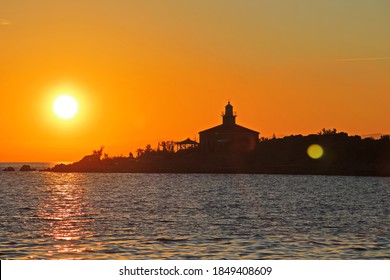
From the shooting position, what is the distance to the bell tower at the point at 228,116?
181625 millimetres

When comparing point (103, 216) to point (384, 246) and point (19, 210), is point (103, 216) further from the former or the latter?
point (384, 246)

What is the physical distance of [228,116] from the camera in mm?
183125

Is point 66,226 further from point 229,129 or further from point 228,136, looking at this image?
point 228,136

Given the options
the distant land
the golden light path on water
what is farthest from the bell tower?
the golden light path on water

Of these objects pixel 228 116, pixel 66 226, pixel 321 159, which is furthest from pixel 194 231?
pixel 321 159

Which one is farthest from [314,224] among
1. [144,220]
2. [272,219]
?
[144,220]


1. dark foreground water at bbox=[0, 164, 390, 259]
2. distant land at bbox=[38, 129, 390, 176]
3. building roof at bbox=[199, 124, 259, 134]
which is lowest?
dark foreground water at bbox=[0, 164, 390, 259]

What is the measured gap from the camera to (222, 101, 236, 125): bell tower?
596 feet

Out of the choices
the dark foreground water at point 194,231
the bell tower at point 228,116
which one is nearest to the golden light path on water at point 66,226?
the dark foreground water at point 194,231

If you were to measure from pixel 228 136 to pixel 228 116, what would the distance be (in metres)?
8.15

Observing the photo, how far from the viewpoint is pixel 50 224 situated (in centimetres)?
4475

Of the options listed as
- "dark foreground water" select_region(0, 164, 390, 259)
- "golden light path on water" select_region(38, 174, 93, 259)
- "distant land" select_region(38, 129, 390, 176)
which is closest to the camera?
"dark foreground water" select_region(0, 164, 390, 259)

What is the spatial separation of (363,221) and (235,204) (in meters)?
19.2

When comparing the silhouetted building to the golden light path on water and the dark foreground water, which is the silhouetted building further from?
the dark foreground water
